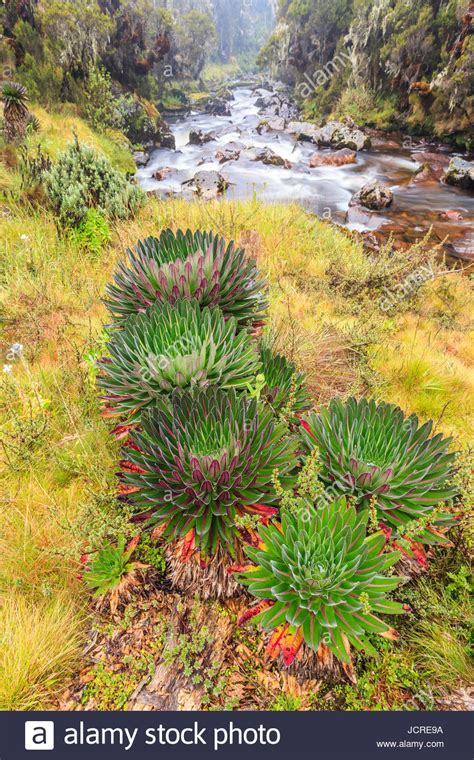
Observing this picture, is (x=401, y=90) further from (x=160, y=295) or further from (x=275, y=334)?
(x=160, y=295)

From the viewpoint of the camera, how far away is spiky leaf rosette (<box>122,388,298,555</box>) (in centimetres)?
149

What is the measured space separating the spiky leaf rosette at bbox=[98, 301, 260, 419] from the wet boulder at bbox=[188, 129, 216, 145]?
1459 centimetres

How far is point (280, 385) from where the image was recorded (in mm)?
2246

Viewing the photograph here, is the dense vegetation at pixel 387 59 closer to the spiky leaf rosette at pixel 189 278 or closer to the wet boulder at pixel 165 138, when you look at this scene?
the wet boulder at pixel 165 138

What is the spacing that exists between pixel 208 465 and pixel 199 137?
1598 centimetres

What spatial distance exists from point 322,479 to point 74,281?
372 centimetres

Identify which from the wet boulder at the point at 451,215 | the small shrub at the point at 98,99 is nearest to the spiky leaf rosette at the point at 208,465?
the wet boulder at the point at 451,215

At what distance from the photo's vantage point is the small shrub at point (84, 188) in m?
5.39

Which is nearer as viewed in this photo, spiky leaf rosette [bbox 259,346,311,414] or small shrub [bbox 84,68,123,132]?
spiky leaf rosette [bbox 259,346,311,414]

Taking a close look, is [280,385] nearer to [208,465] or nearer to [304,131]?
[208,465]

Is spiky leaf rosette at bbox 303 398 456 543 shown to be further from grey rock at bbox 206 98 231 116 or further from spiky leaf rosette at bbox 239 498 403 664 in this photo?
grey rock at bbox 206 98 231 116
